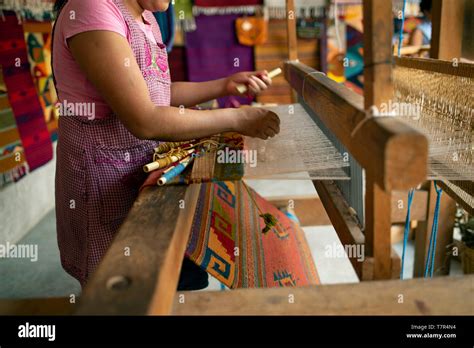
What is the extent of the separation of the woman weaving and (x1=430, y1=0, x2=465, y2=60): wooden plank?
108cm

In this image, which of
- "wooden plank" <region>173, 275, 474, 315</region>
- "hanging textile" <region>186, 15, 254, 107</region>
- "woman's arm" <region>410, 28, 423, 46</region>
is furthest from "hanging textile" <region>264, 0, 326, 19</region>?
"wooden plank" <region>173, 275, 474, 315</region>

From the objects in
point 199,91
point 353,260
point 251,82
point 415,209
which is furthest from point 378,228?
point 415,209

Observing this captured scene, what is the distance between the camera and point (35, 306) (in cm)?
137

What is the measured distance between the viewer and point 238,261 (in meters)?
1.34

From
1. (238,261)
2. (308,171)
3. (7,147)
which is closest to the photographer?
(308,171)

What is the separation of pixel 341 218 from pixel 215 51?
4383 mm

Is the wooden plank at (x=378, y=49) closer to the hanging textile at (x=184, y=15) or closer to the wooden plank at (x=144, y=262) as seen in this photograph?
the wooden plank at (x=144, y=262)

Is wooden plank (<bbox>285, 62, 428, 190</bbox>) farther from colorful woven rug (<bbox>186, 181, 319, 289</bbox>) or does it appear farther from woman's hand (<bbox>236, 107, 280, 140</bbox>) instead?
colorful woven rug (<bbox>186, 181, 319, 289</bbox>)

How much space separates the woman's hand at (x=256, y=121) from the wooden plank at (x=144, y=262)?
0.90 feet

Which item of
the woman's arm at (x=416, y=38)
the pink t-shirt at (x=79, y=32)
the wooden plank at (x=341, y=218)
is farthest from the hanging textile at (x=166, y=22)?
the woman's arm at (x=416, y=38)

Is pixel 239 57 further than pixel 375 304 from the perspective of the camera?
Yes

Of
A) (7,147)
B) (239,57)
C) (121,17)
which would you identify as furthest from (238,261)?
(239,57)

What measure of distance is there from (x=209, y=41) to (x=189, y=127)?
14.3ft
